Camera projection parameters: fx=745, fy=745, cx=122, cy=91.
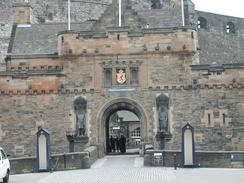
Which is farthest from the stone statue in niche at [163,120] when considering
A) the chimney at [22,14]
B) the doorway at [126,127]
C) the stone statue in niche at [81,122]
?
the doorway at [126,127]

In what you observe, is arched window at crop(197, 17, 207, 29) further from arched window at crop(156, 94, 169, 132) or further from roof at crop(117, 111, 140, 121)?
arched window at crop(156, 94, 169, 132)

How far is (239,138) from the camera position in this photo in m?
37.7

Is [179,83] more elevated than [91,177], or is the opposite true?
[179,83]

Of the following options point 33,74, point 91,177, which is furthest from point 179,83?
point 91,177

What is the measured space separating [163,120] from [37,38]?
38.8 ft

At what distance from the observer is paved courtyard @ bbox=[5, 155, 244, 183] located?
24938mm

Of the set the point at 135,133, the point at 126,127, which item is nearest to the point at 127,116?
the point at 126,127

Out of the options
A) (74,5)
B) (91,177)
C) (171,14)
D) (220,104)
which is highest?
(74,5)

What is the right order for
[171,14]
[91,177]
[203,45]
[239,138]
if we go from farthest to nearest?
[203,45] → [171,14] → [239,138] → [91,177]

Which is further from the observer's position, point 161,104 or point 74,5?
point 74,5

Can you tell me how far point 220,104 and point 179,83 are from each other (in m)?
2.35

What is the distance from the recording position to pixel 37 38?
1816 inches

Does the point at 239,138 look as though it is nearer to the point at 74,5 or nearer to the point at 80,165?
the point at 80,165

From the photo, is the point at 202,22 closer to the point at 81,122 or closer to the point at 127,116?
the point at 127,116
